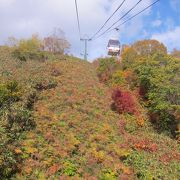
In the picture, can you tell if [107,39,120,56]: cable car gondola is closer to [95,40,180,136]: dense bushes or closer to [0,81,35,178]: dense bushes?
[95,40,180,136]: dense bushes

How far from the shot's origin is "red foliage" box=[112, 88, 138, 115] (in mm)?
33625

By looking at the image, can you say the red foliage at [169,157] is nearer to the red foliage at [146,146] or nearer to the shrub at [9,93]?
the red foliage at [146,146]

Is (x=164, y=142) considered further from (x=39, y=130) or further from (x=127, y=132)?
(x=39, y=130)

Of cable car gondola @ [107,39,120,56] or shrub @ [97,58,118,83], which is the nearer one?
shrub @ [97,58,118,83]

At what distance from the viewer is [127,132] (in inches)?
1143

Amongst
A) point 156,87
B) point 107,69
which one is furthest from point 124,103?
point 107,69

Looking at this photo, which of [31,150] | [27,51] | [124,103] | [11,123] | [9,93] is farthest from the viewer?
[27,51]

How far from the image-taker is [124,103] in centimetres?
3406

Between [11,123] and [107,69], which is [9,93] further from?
[107,69]

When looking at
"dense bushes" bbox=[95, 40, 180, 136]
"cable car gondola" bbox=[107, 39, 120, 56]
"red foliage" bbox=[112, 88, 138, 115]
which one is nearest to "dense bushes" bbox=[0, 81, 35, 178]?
"red foliage" bbox=[112, 88, 138, 115]

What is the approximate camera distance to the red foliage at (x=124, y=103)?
110 feet

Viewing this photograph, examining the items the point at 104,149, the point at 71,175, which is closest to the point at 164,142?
the point at 104,149

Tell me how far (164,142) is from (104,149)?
7.21 m

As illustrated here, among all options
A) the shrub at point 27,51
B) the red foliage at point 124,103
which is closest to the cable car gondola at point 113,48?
the shrub at point 27,51
